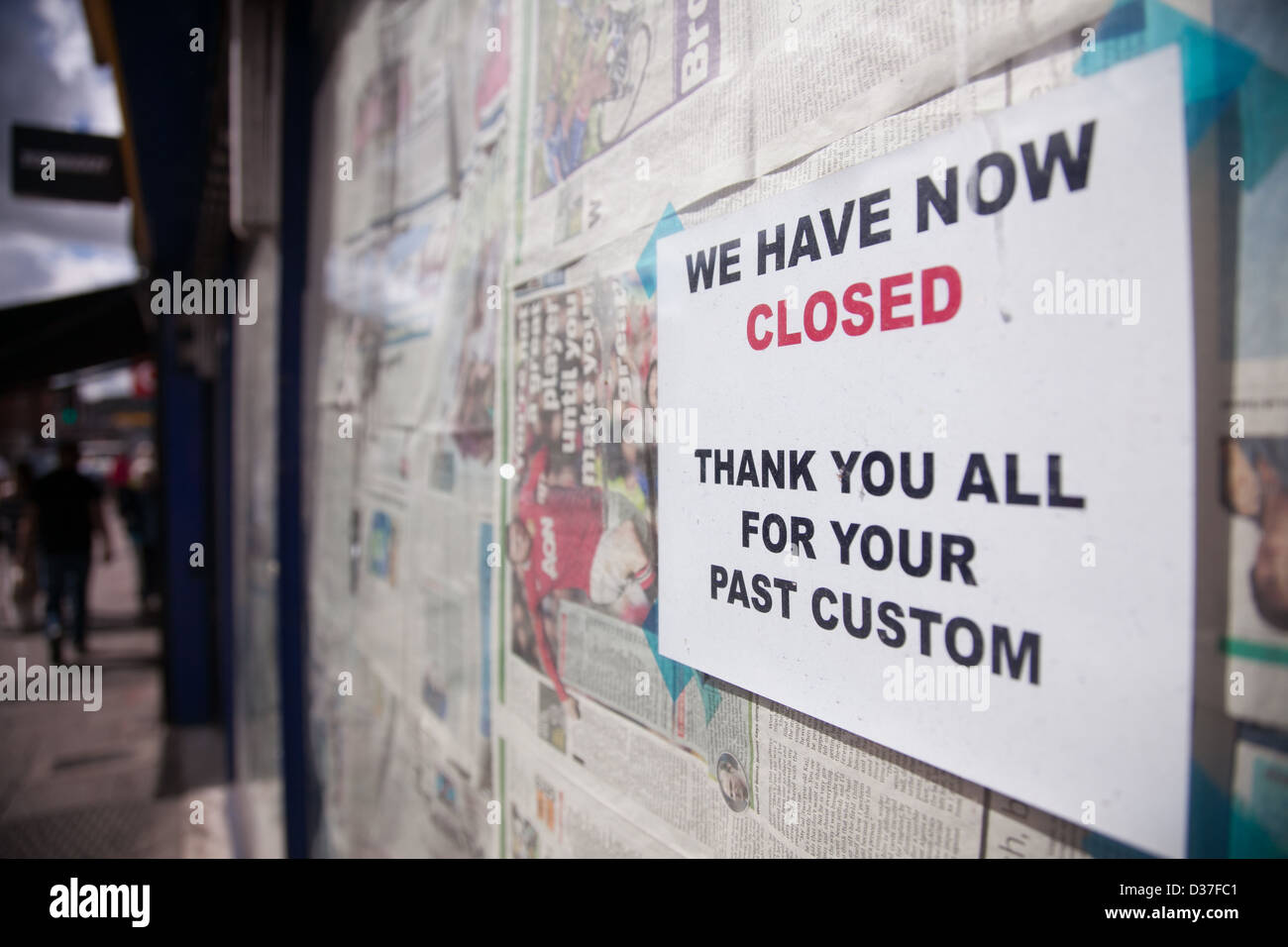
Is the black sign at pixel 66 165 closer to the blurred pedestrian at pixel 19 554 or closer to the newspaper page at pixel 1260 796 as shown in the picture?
the blurred pedestrian at pixel 19 554

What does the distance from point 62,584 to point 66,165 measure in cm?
274

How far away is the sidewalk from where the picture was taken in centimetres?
242

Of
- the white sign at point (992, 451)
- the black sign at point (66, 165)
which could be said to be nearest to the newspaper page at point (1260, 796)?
the white sign at point (992, 451)

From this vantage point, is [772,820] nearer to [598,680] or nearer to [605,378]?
[598,680]

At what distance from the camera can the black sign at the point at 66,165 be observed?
2686mm

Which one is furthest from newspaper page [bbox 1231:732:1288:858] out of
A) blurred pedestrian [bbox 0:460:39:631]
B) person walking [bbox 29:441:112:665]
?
blurred pedestrian [bbox 0:460:39:631]

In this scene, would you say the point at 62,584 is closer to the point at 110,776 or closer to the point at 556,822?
the point at 110,776

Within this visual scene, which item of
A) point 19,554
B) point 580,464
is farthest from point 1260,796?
point 19,554

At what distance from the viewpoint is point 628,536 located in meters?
0.55

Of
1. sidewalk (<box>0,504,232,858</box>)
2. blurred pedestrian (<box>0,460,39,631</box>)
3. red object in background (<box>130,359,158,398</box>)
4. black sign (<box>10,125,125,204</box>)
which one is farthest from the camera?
red object in background (<box>130,359,158,398</box>)

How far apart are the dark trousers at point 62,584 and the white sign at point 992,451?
17.2 feet

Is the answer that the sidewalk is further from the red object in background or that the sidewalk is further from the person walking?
the red object in background

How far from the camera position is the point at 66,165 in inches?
110

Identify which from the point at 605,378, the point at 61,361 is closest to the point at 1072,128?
the point at 605,378
